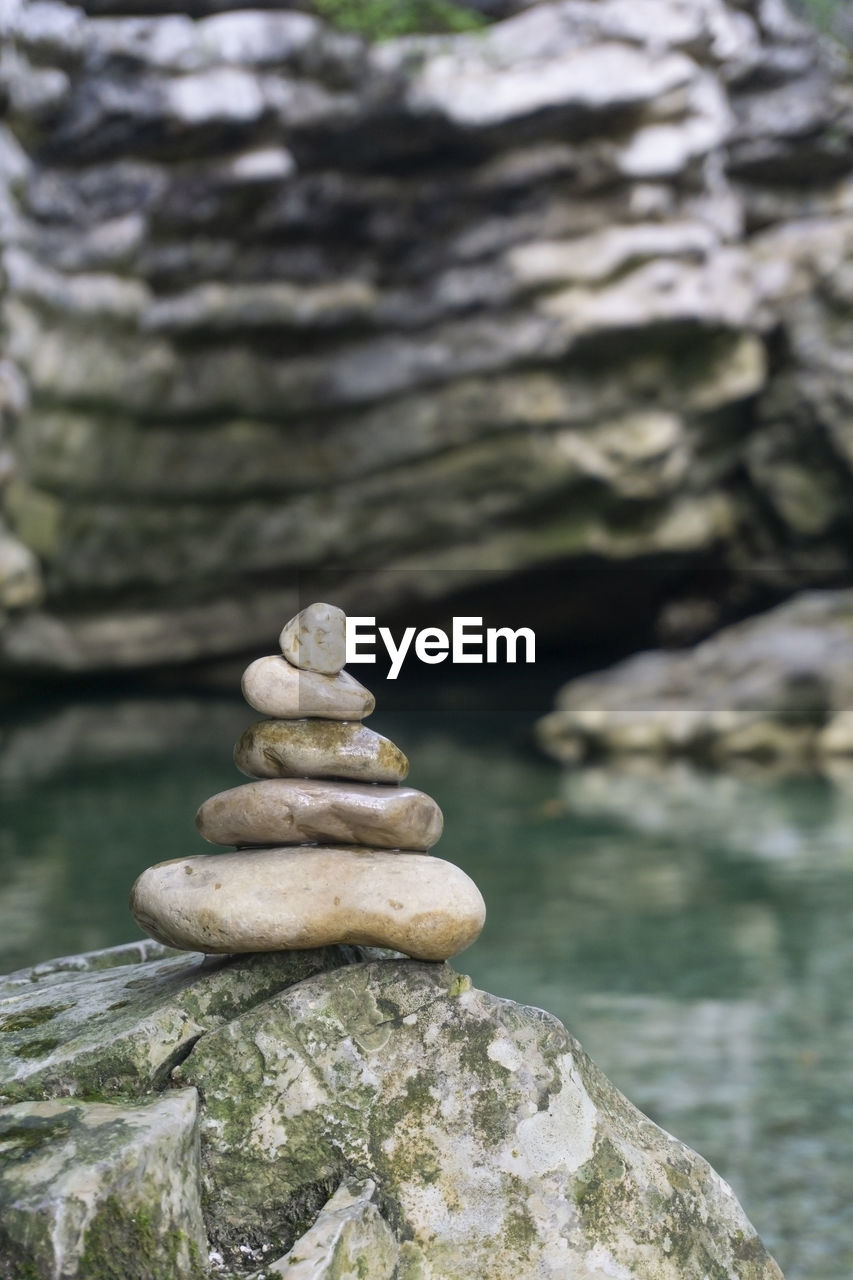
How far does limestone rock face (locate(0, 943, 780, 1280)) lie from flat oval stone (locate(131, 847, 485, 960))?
92 millimetres

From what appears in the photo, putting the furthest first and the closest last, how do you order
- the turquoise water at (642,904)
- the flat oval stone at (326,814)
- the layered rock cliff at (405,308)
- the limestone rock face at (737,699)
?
the limestone rock face at (737,699) → the layered rock cliff at (405,308) → the turquoise water at (642,904) → the flat oval stone at (326,814)

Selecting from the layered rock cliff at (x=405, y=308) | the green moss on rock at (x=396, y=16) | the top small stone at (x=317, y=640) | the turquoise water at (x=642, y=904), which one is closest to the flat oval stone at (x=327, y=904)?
the top small stone at (x=317, y=640)

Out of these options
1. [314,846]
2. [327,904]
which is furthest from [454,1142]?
[314,846]

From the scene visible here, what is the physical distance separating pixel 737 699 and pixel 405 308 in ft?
17.7

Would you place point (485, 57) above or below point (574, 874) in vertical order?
above

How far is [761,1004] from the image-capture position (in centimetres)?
586

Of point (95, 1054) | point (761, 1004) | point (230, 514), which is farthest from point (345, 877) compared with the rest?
point (230, 514)

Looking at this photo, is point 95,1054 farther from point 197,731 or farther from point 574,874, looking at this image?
point 197,731

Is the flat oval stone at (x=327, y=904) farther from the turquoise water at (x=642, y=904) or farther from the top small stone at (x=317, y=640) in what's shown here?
the turquoise water at (x=642, y=904)

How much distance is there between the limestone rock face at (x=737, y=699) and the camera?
1205 cm

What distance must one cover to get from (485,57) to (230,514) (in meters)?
5.70

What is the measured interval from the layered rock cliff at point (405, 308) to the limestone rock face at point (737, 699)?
2.04m

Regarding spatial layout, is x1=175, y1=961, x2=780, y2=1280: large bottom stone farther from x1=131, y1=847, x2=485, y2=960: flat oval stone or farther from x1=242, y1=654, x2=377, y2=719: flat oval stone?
x1=242, y1=654, x2=377, y2=719: flat oval stone

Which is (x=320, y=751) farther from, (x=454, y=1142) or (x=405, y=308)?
(x=405, y=308)
